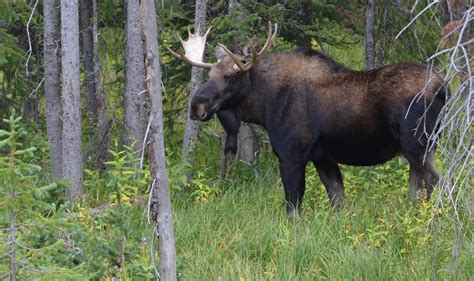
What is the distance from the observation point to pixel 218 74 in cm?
1004

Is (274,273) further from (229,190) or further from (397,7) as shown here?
(397,7)

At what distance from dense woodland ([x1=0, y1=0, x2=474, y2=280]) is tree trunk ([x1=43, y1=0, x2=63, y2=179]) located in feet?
0.06

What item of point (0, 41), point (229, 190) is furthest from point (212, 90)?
point (0, 41)

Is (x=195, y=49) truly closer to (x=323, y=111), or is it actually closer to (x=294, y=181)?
(x=323, y=111)

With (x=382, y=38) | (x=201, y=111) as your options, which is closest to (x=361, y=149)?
(x=201, y=111)

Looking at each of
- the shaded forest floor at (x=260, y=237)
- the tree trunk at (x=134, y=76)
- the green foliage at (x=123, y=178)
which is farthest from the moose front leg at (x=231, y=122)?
the green foliage at (x=123, y=178)

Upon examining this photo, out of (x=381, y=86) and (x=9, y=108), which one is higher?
(x=381, y=86)

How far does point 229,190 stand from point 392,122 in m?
2.05

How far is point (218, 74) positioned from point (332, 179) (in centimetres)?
167

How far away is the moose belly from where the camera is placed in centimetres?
950

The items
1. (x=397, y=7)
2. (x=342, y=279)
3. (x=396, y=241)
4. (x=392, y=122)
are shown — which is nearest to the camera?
(x=342, y=279)

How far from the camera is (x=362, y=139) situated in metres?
9.57

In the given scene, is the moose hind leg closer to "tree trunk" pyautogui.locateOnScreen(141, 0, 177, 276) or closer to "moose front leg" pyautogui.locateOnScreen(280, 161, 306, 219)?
"moose front leg" pyautogui.locateOnScreen(280, 161, 306, 219)

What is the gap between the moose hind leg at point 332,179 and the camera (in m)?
9.87
